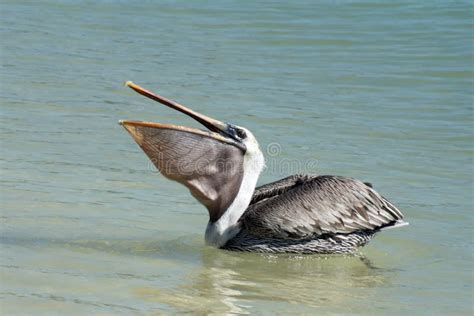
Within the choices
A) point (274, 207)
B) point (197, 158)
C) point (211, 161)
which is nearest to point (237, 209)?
point (274, 207)

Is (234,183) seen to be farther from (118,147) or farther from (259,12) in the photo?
(259,12)

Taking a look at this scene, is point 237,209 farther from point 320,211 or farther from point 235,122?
point 235,122

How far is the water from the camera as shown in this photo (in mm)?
5191

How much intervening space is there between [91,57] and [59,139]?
336 centimetres

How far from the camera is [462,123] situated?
30.9ft

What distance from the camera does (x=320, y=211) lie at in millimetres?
6086

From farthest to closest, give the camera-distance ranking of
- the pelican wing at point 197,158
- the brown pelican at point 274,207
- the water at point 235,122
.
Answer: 1. the brown pelican at point 274,207
2. the pelican wing at point 197,158
3. the water at point 235,122

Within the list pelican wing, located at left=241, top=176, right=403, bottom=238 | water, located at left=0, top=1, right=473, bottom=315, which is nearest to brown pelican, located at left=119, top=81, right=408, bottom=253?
pelican wing, located at left=241, top=176, right=403, bottom=238

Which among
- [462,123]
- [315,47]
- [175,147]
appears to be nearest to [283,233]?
[175,147]

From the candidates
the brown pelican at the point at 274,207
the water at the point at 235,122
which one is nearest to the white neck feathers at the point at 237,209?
the brown pelican at the point at 274,207

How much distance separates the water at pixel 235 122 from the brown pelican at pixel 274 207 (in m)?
0.11

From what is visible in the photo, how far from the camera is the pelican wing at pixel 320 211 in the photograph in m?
6.02

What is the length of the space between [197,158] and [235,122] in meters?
3.00

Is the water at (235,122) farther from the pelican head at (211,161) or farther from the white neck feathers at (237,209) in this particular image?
the pelican head at (211,161)
